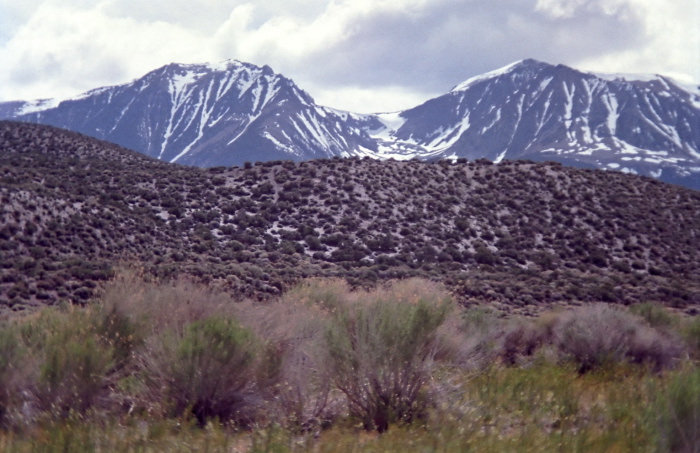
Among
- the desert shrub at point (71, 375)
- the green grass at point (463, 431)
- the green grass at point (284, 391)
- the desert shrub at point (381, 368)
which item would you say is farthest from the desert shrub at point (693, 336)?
the desert shrub at point (71, 375)

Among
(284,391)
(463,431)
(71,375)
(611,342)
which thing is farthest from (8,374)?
(611,342)

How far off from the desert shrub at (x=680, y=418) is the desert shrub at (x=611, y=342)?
201 inches

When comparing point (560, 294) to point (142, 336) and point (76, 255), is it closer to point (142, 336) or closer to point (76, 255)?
point (76, 255)

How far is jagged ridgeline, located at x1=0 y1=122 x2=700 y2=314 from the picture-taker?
26.2 m

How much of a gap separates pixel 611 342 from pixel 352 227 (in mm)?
27218

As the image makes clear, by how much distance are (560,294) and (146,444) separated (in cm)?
2430

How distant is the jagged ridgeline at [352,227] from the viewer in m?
26.2

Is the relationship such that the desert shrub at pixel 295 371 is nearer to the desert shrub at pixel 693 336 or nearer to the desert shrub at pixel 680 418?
the desert shrub at pixel 680 418

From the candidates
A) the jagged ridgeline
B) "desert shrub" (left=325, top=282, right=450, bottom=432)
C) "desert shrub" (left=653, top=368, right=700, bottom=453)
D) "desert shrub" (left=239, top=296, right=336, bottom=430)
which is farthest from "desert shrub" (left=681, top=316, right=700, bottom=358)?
the jagged ridgeline

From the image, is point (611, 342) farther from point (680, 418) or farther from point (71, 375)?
point (71, 375)

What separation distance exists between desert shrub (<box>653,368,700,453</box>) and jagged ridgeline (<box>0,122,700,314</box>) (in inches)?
643

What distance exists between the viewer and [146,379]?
6.96 m

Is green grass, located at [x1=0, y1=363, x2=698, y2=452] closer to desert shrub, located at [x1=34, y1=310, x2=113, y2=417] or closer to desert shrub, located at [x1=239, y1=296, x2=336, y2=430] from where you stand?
desert shrub, located at [x1=239, y1=296, x2=336, y2=430]

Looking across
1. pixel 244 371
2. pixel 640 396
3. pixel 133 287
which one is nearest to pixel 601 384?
pixel 640 396
